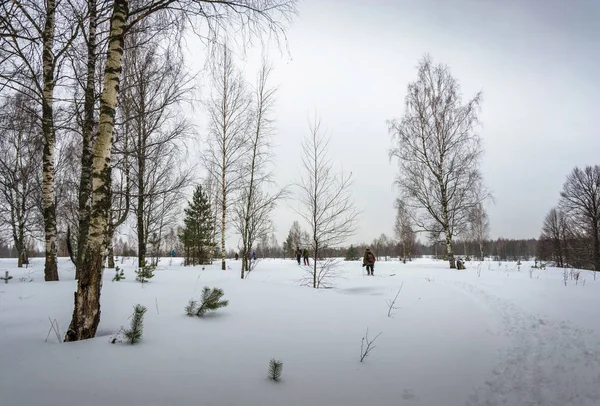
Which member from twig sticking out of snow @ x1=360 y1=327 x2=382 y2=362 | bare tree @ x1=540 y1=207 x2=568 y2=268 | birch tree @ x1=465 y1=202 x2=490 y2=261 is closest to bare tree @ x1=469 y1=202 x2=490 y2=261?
birch tree @ x1=465 y1=202 x2=490 y2=261

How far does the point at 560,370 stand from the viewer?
2617 mm

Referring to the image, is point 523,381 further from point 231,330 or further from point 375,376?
point 231,330

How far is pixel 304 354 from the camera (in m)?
2.67

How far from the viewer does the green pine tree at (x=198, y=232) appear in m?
17.5

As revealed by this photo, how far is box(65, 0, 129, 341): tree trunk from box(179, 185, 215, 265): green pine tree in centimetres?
1517

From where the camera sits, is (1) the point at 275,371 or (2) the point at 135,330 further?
(2) the point at 135,330

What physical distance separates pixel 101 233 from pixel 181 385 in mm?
1751

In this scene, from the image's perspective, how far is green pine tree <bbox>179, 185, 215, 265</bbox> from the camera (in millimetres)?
17547

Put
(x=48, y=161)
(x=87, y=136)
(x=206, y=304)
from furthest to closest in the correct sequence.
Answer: (x=48, y=161) → (x=87, y=136) → (x=206, y=304)

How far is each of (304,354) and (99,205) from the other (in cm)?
268

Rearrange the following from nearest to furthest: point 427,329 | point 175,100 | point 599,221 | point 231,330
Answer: point 231,330 < point 427,329 < point 175,100 < point 599,221

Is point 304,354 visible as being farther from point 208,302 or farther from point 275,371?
point 208,302

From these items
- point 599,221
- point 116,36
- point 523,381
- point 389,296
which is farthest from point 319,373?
point 599,221

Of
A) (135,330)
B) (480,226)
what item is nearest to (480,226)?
(480,226)
